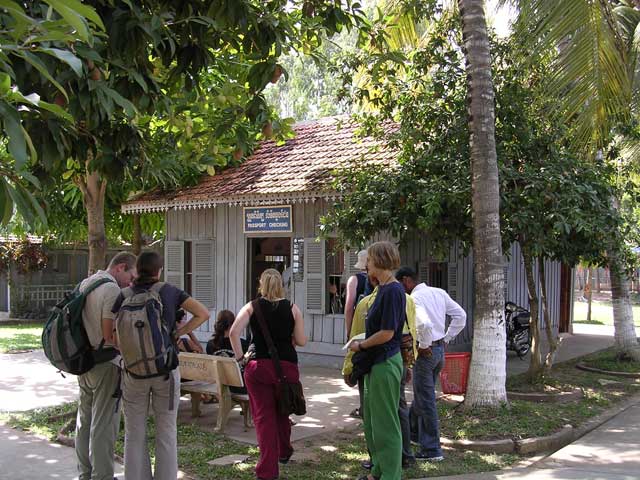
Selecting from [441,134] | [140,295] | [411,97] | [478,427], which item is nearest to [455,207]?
[441,134]

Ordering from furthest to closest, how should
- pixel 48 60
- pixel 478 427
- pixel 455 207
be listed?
pixel 455 207 < pixel 478 427 < pixel 48 60

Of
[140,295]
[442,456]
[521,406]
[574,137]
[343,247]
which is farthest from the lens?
[343,247]

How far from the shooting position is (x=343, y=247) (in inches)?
397

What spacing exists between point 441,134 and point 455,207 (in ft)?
4.56

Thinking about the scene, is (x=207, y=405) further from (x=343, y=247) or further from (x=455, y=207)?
(x=455, y=207)

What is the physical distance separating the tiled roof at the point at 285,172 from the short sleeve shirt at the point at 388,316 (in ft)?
17.7

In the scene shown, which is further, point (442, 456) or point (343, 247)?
A: point (343, 247)

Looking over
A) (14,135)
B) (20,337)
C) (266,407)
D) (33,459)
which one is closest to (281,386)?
(266,407)

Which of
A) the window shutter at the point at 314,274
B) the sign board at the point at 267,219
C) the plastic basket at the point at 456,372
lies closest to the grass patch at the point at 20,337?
the sign board at the point at 267,219

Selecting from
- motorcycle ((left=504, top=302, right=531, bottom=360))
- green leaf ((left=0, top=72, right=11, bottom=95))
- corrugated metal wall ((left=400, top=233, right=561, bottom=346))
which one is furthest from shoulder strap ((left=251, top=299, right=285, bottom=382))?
motorcycle ((left=504, top=302, right=531, bottom=360))

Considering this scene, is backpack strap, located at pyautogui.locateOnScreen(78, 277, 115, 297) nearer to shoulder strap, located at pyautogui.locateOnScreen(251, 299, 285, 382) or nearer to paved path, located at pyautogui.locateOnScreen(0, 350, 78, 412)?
Answer: shoulder strap, located at pyautogui.locateOnScreen(251, 299, 285, 382)

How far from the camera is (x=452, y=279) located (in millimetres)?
12578

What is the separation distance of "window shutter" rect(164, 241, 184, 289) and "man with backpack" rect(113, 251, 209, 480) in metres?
9.11

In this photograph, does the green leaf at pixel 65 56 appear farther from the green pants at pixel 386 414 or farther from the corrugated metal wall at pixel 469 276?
the corrugated metal wall at pixel 469 276
